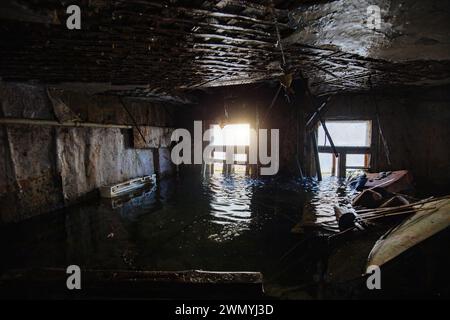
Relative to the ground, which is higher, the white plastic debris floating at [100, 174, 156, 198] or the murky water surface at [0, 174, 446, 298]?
the white plastic debris floating at [100, 174, 156, 198]

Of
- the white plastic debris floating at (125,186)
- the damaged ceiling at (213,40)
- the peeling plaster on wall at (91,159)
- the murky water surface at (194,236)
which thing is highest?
the damaged ceiling at (213,40)

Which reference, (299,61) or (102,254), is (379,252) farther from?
(102,254)

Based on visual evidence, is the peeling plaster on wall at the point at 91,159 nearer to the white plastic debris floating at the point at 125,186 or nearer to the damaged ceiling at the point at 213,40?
the white plastic debris floating at the point at 125,186

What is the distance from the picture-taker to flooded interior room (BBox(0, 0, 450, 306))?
341 cm

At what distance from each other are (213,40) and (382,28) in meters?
2.50

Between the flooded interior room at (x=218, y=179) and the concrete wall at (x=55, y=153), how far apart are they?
4 centimetres

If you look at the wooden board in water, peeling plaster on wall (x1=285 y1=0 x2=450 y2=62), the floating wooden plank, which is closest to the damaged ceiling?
peeling plaster on wall (x1=285 y1=0 x2=450 y2=62)

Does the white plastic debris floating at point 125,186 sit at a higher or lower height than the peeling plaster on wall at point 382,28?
lower

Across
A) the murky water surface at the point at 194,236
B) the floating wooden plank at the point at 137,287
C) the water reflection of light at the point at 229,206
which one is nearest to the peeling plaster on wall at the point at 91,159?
the murky water surface at the point at 194,236

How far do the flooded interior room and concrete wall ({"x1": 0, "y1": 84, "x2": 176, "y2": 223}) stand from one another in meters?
0.04

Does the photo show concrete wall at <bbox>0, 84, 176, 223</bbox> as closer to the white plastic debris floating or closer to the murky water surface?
the white plastic debris floating

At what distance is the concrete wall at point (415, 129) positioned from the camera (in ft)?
31.6

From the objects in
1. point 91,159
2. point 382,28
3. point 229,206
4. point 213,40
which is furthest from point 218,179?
point 382,28

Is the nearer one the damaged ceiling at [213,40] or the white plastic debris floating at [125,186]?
the damaged ceiling at [213,40]
